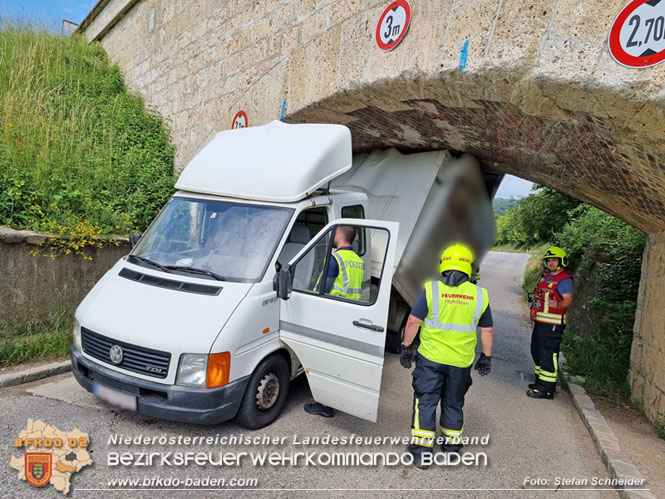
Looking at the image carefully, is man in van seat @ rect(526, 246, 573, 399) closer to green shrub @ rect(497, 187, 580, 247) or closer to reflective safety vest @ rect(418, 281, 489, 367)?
reflective safety vest @ rect(418, 281, 489, 367)

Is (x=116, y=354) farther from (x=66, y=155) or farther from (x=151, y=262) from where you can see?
(x=66, y=155)

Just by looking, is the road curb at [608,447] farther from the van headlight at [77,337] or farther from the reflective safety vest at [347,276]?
the van headlight at [77,337]

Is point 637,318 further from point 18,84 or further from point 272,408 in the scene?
point 18,84

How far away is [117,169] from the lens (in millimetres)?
6707

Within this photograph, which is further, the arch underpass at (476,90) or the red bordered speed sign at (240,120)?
the red bordered speed sign at (240,120)

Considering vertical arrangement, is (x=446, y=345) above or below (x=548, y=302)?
below

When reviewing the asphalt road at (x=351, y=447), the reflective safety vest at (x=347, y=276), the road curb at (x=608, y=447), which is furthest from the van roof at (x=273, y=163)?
the road curb at (x=608, y=447)

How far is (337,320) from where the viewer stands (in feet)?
11.2

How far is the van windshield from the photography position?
3480 millimetres

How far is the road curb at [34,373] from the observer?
156 inches

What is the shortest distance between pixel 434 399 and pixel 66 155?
19.6 ft

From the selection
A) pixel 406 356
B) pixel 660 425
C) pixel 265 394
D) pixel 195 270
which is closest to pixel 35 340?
pixel 195 270

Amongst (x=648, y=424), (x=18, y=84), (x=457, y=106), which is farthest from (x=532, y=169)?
(x=18, y=84)

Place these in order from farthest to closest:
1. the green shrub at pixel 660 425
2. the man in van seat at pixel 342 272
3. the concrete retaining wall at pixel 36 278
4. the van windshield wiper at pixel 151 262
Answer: the concrete retaining wall at pixel 36 278
the green shrub at pixel 660 425
the man in van seat at pixel 342 272
the van windshield wiper at pixel 151 262
